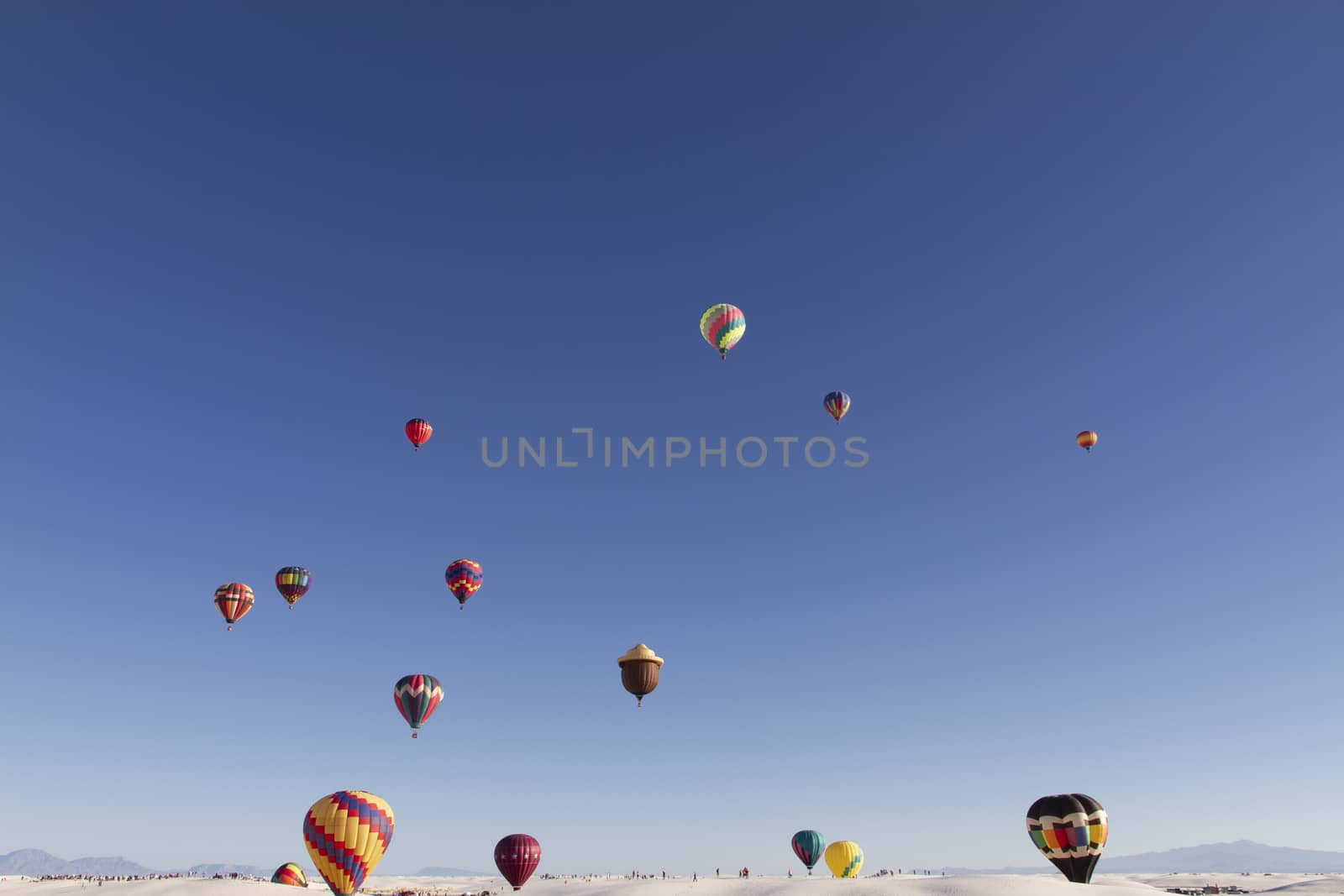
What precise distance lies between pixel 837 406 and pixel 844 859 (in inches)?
1628

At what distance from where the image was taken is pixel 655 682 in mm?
52188

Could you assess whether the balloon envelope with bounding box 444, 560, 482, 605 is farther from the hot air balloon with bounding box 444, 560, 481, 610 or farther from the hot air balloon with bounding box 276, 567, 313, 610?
the hot air balloon with bounding box 276, 567, 313, 610

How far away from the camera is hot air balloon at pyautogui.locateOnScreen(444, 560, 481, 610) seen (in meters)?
67.6

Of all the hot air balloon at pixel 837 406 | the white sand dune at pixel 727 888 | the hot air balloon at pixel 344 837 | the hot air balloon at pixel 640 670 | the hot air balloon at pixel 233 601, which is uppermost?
the hot air balloon at pixel 837 406

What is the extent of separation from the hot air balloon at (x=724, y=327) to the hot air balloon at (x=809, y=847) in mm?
46968

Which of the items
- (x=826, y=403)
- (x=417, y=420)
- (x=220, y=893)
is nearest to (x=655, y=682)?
(x=826, y=403)

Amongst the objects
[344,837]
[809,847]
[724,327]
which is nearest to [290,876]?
[344,837]

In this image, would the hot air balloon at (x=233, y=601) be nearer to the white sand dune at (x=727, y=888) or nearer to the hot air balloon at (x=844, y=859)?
the white sand dune at (x=727, y=888)

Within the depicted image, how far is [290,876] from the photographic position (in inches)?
3167

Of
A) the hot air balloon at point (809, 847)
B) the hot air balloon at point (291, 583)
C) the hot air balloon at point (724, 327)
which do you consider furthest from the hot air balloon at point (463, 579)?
the hot air balloon at point (809, 847)

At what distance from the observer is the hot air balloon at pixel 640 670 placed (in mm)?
51500

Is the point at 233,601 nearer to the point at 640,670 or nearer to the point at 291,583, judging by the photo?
the point at 291,583

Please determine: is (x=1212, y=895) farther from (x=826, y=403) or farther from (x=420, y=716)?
(x=420, y=716)

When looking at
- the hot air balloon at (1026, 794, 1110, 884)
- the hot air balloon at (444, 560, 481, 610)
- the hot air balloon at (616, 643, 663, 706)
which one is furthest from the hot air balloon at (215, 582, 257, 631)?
the hot air balloon at (1026, 794, 1110, 884)
